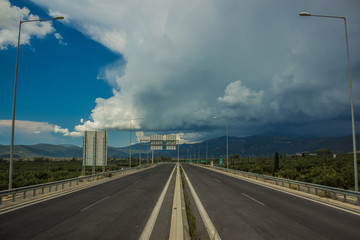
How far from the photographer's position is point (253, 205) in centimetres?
1209

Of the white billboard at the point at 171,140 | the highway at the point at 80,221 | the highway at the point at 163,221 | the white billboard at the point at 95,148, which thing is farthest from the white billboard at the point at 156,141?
the highway at the point at 80,221

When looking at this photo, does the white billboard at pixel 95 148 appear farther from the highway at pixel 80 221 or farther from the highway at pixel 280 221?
the highway at pixel 280 221

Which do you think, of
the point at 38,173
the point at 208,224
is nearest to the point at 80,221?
the point at 208,224

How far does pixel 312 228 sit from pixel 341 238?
3.46 feet

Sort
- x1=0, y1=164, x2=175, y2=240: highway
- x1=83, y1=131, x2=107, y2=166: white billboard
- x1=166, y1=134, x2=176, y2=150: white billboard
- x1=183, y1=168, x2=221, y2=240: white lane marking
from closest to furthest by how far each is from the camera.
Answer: x1=183, y1=168, x2=221, y2=240: white lane marking
x1=0, y1=164, x2=175, y2=240: highway
x1=83, y1=131, x2=107, y2=166: white billboard
x1=166, y1=134, x2=176, y2=150: white billboard

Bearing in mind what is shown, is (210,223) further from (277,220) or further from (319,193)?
(319,193)

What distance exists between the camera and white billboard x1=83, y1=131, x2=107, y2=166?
3055cm

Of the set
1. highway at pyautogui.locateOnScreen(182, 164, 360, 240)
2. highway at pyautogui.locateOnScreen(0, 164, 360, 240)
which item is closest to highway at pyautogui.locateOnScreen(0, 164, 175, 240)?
highway at pyautogui.locateOnScreen(0, 164, 360, 240)

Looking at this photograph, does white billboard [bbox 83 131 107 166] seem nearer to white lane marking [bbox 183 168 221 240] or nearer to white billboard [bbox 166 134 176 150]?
white lane marking [bbox 183 168 221 240]

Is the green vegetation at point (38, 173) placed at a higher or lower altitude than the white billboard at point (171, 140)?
lower

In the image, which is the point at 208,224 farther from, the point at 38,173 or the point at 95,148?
the point at 38,173

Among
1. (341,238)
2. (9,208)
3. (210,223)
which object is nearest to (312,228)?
(341,238)

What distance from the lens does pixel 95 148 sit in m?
30.8

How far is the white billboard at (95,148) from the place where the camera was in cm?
3055
